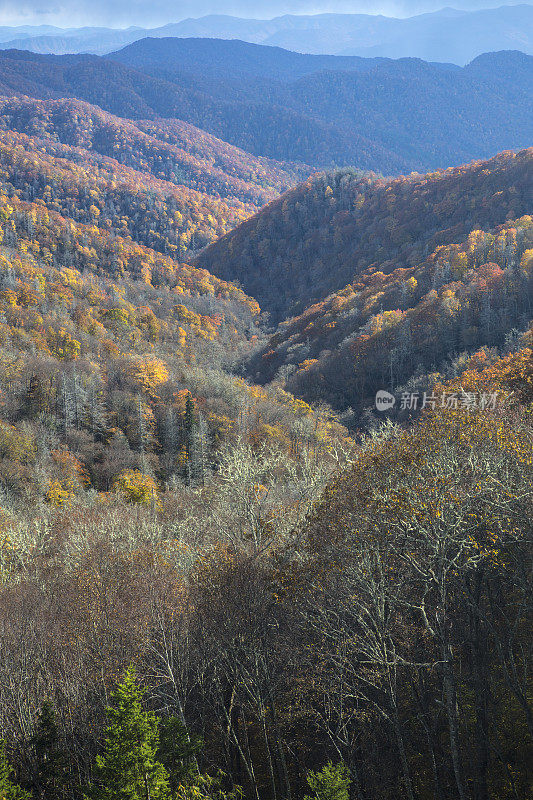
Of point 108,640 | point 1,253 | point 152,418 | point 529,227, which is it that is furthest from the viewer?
point 1,253

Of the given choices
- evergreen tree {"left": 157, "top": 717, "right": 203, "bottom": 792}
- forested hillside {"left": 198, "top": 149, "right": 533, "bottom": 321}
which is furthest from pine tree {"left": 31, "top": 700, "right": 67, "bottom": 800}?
forested hillside {"left": 198, "top": 149, "right": 533, "bottom": 321}

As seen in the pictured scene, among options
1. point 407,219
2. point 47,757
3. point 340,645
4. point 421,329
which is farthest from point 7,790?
point 407,219

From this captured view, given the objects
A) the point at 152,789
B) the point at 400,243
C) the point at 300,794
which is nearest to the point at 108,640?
the point at 152,789

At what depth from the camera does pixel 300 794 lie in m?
19.5

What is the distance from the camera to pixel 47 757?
16.6 meters

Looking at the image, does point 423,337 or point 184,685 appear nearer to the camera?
point 184,685

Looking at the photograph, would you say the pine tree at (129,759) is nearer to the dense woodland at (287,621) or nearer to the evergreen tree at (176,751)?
the dense woodland at (287,621)

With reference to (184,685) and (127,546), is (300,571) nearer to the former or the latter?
(184,685)

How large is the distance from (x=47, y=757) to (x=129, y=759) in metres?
4.62

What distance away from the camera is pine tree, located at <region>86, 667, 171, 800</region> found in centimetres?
1380

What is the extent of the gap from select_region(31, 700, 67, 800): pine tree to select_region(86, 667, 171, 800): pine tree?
8.78 feet

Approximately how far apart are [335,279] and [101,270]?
243ft

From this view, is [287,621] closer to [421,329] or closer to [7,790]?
[7,790]

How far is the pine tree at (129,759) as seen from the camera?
13797 millimetres
